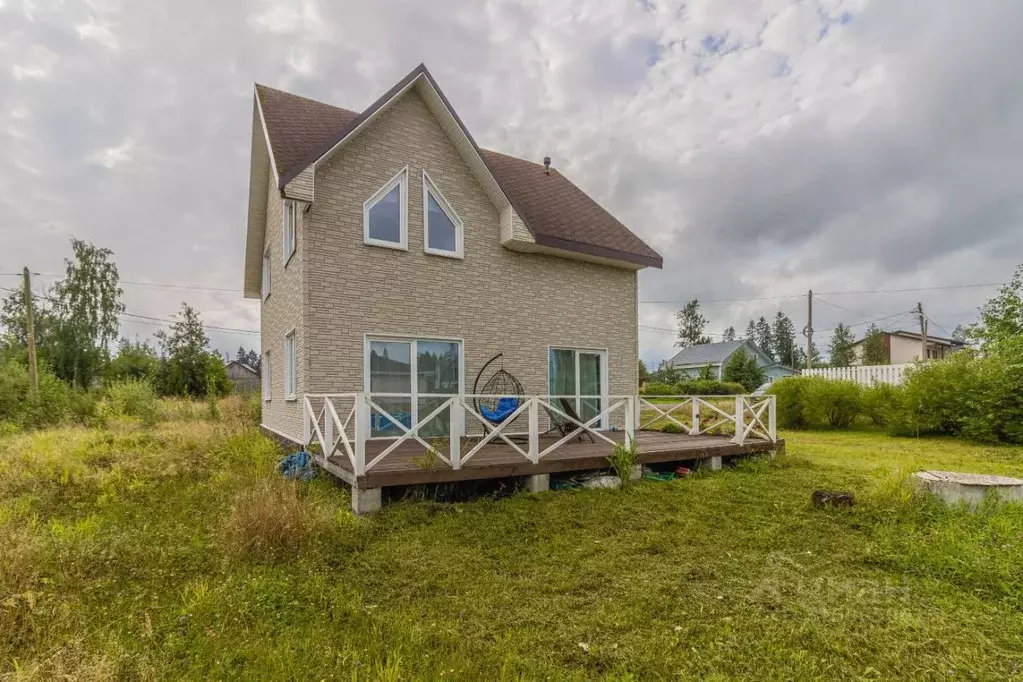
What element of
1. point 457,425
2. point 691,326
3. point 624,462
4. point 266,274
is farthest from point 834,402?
point 691,326

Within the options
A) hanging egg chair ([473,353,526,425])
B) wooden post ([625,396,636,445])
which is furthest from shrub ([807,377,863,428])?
hanging egg chair ([473,353,526,425])

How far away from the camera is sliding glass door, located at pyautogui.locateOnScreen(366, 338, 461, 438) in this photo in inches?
318

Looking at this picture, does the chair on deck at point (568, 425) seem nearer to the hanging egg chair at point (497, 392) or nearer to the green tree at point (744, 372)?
the hanging egg chair at point (497, 392)

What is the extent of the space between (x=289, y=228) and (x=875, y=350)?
49.6 m

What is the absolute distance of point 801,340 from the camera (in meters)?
67.1

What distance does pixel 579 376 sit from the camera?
10367 millimetres

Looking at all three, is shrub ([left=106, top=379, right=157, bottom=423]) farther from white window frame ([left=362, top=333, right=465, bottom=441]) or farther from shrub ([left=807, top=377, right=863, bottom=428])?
shrub ([left=807, top=377, right=863, bottom=428])

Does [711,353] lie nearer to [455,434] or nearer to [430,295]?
[430,295]

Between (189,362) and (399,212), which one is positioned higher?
(399,212)

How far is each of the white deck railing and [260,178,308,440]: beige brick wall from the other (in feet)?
3.46

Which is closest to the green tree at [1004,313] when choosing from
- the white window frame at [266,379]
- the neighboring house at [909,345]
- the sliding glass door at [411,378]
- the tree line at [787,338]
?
the tree line at [787,338]

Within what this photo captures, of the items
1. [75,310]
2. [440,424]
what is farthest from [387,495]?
[75,310]

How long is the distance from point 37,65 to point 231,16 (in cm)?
498

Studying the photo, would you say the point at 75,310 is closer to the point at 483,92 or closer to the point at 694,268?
the point at 483,92
